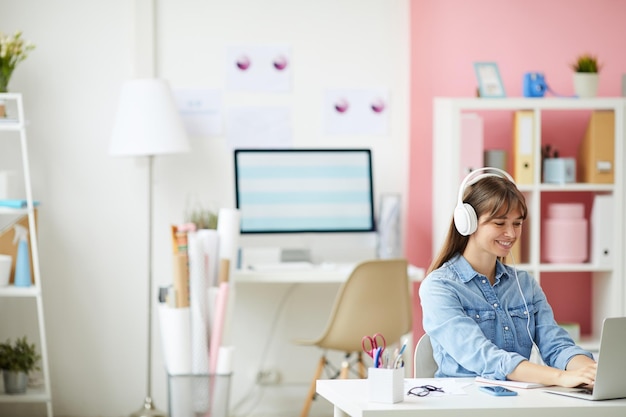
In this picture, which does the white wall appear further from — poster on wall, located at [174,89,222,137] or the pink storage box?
the pink storage box

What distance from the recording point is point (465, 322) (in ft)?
8.02

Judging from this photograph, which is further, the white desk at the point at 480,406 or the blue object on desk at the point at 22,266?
the blue object on desk at the point at 22,266

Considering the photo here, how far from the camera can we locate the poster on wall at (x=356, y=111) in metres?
4.79

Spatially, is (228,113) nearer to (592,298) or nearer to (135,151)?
(135,151)

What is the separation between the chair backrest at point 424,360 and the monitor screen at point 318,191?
7.02 feet

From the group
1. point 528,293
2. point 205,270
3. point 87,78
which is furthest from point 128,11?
point 528,293

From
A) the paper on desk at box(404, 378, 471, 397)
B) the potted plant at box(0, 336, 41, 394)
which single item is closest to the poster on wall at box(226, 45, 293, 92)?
the potted plant at box(0, 336, 41, 394)

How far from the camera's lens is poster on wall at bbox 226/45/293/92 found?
4742 mm

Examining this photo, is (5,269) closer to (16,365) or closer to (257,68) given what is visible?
(16,365)

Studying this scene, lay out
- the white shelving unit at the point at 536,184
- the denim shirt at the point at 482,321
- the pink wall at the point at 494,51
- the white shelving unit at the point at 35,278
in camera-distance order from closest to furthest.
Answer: the denim shirt at the point at 482,321 → the white shelving unit at the point at 35,278 → the white shelving unit at the point at 536,184 → the pink wall at the point at 494,51

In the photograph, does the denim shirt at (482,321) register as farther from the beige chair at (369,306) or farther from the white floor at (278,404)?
the white floor at (278,404)

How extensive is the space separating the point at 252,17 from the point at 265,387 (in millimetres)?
1769

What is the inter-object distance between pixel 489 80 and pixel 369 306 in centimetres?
124

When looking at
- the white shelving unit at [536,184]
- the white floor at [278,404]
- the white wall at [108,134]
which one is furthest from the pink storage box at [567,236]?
the white floor at [278,404]
